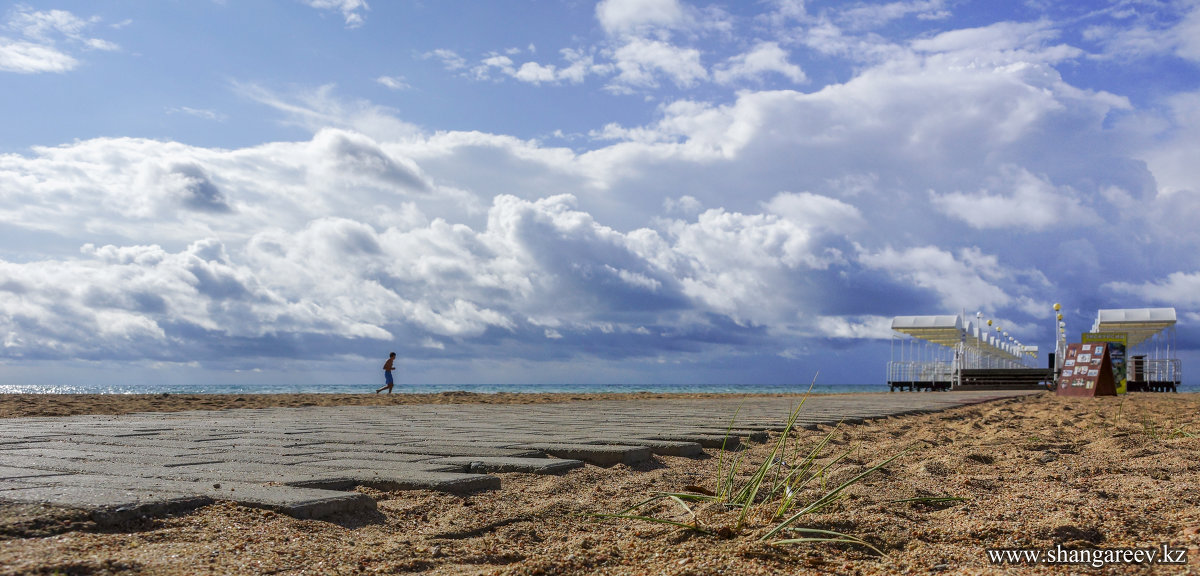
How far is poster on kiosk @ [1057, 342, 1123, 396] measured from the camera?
15.1 metres

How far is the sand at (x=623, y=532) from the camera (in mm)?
1993

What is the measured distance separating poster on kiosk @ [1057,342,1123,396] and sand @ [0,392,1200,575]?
44.3ft

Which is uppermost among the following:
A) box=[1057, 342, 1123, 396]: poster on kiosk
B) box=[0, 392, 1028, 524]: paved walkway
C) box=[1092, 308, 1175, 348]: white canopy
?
box=[1092, 308, 1175, 348]: white canopy

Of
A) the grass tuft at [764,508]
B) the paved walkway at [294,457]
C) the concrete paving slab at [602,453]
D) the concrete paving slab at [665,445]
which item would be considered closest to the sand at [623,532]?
the grass tuft at [764,508]

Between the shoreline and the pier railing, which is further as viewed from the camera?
the pier railing

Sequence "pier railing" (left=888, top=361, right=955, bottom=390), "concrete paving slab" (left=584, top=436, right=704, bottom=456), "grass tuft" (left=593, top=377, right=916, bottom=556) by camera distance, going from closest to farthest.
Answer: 1. "grass tuft" (left=593, top=377, right=916, bottom=556)
2. "concrete paving slab" (left=584, top=436, right=704, bottom=456)
3. "pier railing" (left=888, top=361, right=955, bottom=390)

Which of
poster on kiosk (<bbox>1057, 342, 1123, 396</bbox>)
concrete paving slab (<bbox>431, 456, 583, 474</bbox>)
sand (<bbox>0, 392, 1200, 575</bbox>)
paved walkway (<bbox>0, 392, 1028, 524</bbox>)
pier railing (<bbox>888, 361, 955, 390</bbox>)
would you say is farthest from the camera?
pier railing (<bbox>888, 361, 955, 390</bbox>)

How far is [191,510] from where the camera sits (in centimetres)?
245

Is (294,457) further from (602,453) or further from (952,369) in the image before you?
(952,369)

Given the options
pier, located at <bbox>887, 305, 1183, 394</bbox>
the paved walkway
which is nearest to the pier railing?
pier, located at <bbox>887, 305, 1183, 394</bbox>

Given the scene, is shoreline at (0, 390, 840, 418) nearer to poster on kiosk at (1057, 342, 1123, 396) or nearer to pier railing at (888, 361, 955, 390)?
poster on kiosk at (1057, 342, 1123, 396)

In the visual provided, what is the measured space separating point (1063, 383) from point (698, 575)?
16756 millimetres

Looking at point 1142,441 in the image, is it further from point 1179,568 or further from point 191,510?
point 191,510

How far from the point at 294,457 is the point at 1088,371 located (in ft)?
52.2
